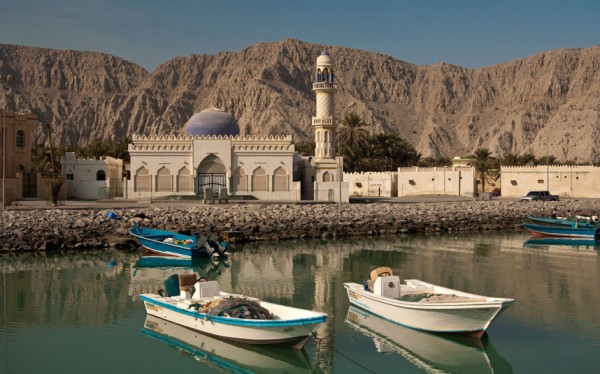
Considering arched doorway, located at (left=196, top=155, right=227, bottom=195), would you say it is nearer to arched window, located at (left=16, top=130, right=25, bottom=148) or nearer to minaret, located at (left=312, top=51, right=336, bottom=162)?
minaret, located at (left=312, top=51, right=336, bottom=162)

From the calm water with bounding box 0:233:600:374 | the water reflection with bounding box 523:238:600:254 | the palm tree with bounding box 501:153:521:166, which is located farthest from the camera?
the palm tree with bounding box 501:153:521:166

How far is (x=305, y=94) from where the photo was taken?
14112cm

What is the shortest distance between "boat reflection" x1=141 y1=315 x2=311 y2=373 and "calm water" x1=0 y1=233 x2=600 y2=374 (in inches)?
0.9

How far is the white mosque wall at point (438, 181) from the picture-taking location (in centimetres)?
5300

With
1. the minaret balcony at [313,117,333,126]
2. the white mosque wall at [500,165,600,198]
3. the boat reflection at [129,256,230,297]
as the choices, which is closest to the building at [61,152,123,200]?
the minaret balcony at [313,117,333,126]

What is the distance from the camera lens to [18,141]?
43.8 m

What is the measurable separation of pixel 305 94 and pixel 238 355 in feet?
426

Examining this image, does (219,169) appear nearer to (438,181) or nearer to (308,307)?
(438,181)

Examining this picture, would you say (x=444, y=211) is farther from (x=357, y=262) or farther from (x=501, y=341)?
(x=501, y=341)

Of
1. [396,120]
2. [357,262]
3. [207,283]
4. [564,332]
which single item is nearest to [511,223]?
[357,262]

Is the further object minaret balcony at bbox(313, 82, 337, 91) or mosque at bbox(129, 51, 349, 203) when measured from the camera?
minaret balcony at bbox(313, 82, 337, 91)

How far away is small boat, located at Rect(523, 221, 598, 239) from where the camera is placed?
34.4m

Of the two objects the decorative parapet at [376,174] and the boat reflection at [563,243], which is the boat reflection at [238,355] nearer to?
the boat reflection at [563,243]

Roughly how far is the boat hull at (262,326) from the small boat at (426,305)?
256 cm
